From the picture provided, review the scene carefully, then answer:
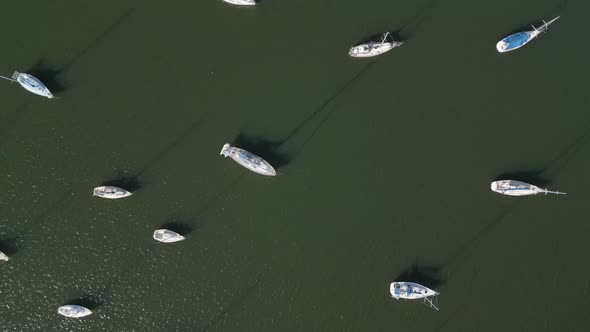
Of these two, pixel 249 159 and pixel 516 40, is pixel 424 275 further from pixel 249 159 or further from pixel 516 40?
pixel 516 40

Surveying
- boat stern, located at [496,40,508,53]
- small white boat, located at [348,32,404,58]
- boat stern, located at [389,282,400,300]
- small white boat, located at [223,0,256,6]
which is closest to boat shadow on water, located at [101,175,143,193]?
small white boat, located at [223,0,256,6]

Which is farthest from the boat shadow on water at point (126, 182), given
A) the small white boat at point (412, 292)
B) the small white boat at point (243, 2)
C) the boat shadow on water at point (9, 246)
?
the small white boat at point (412, 292)

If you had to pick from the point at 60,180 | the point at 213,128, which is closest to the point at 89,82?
the point at 60,180

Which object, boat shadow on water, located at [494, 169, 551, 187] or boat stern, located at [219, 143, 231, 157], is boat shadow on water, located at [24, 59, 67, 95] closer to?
boat stern, located at [219, 143, 231, 157]

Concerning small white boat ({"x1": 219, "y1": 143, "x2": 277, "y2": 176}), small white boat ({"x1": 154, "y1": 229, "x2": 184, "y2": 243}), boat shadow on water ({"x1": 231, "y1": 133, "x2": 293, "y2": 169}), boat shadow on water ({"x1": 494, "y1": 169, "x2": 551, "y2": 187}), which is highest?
boat shadow on water ({"x1": 494, "y1": 169, "x2": 551, "y2": 187})

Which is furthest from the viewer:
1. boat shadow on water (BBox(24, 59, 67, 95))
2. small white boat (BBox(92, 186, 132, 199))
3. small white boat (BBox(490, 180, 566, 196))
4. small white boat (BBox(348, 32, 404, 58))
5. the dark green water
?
the dark green water

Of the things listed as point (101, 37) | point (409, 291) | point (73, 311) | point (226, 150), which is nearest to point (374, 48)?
point (226, 150)
